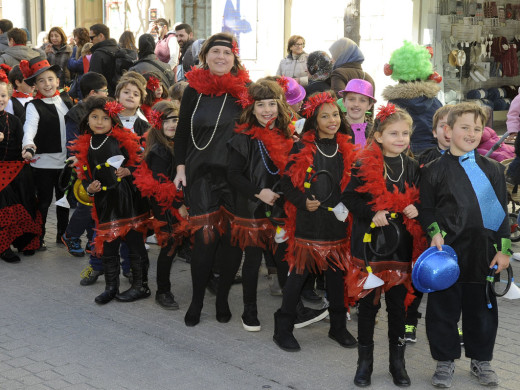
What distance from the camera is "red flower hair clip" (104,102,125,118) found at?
233 inches

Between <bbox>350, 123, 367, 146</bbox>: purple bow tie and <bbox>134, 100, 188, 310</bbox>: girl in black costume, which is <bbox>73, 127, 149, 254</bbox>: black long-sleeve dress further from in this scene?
<bbox>350, 123, 367, 146</bbox>: purple bow tie

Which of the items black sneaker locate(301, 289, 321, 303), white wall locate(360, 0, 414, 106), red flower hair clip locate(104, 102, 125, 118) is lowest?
black sneaker locate(301, 289, 321, 303)

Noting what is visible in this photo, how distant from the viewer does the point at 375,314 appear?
4383mm

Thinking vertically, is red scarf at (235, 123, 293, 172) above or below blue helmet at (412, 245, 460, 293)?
above

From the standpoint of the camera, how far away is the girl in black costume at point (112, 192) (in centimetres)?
586

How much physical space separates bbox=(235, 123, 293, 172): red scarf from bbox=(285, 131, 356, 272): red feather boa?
10.2 inches

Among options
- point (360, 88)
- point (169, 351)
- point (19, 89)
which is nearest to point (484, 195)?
point (360, 88)

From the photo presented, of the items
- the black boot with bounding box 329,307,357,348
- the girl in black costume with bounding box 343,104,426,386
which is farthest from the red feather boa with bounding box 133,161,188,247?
the girl in black costume with bounding box 343,104,426,386

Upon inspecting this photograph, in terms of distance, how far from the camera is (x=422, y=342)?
508 centimetres

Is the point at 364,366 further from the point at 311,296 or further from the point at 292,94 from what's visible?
the point at 292,94

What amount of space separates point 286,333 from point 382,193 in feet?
4.12

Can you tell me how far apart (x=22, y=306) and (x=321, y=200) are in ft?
8.47

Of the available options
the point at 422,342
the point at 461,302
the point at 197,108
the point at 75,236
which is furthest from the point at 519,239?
the point at 75,236

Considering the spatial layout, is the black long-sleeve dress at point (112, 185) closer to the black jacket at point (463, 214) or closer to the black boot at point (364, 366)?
the black boot at point (364, 366)
